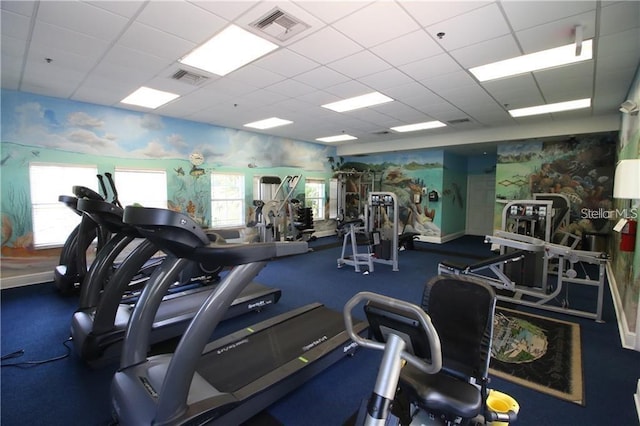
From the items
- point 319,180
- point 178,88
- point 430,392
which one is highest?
point 178,88

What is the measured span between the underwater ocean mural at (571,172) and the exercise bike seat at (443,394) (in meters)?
6.47

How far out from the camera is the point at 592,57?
3.18 metres

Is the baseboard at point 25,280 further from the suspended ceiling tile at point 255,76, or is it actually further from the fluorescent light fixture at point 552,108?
the fluorescent light fixture at point 552,108

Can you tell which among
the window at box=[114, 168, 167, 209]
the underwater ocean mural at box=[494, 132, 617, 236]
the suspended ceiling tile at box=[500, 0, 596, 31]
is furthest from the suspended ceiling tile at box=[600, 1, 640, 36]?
the window at box=[114, 168, 167, 209]

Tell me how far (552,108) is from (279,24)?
5.17 meters

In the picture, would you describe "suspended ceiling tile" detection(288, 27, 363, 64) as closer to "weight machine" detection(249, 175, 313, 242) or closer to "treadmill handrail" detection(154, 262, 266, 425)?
"treadmill handrail" detection(154, 262, 266, 425)

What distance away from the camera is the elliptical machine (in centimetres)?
113

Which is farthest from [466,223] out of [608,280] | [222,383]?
[222,383]

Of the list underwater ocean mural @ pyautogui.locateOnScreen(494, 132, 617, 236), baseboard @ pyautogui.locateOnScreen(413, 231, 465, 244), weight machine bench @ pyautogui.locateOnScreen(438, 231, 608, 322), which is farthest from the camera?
baseboard @ pyautogui.locateOnScreen(413, 231, 465, 244)

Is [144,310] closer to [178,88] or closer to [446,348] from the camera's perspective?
[446,348]

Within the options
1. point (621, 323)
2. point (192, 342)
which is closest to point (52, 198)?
point (192, 342)

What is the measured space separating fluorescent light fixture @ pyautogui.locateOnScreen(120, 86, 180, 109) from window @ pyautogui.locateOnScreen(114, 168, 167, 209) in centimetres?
125

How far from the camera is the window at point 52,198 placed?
4.61 metres

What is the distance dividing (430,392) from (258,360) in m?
1.39
